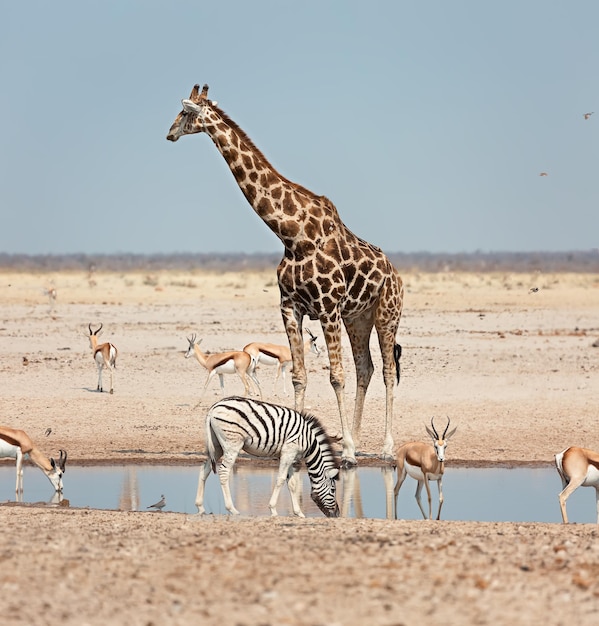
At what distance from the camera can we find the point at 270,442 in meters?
11.1

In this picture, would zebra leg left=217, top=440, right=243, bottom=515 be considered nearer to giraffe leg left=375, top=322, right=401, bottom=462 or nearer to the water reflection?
the water reflection

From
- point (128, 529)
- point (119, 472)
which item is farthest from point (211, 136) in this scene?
point (128, 529)

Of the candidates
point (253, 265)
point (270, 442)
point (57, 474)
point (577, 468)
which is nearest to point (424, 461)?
point (577, 468)

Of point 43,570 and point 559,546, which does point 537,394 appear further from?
point 43,570

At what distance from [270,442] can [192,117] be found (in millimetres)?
4298

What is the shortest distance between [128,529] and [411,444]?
3962 mm

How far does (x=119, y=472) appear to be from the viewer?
1304 cm

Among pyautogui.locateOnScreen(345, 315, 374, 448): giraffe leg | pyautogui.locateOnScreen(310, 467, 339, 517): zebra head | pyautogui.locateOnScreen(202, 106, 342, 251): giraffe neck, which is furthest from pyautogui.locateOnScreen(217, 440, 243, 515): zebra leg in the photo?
pyautogui.locateOnScreen(345, 315, 374, 448): giraffe leg

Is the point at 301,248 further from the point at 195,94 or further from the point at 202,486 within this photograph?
the point at 202,486

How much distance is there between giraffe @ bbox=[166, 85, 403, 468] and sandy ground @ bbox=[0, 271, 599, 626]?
1482 millimetres

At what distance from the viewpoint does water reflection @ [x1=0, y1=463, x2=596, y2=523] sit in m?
11.3

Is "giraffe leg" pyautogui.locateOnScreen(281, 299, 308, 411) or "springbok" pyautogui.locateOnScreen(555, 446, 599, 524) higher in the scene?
"giraffe leg" pyautogui.locateOnScreen(281, 299, 308, 411)

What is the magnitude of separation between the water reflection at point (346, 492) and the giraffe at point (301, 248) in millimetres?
970

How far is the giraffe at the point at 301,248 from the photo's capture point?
13.4 meters
